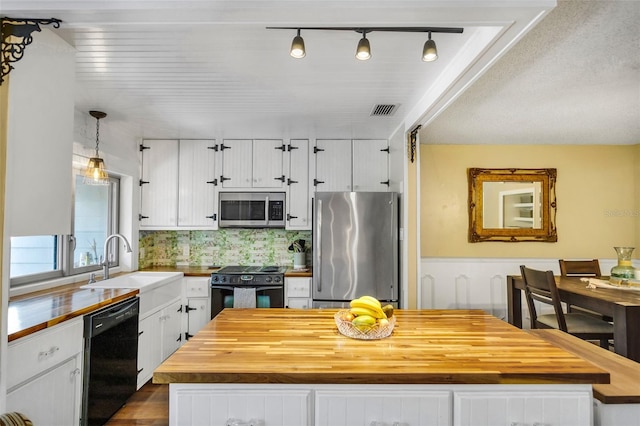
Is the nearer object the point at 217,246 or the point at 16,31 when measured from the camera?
the point at 16,31

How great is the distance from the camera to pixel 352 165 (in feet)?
→ 12.4

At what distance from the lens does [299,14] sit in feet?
4.30

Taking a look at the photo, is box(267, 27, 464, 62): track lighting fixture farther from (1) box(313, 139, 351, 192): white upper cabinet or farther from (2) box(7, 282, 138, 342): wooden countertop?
(1) box(313, 139, 351, 192): white upper cabinet

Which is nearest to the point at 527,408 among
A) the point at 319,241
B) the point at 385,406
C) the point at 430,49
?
the point at 385,406

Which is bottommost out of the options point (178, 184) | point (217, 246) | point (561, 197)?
point (217, 246)

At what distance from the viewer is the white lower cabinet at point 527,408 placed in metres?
1.19

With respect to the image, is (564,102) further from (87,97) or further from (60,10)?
(87,97)

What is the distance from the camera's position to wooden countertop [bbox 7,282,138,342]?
165 cm

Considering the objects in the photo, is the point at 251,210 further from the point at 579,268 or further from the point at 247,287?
the point at 579,268

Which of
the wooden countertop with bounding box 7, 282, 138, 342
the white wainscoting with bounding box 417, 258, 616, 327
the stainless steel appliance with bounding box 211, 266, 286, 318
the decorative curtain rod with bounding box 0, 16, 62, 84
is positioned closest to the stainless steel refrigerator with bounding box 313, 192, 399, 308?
the stainless steel appliance with bounding box 211, 266, 286, 318

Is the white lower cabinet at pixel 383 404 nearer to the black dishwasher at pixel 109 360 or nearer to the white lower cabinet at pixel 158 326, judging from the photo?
the black dishwasher at pixel 109 360

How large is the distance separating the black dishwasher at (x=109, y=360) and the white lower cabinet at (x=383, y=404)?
127 centimetres

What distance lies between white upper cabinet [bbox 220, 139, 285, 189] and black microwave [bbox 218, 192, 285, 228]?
4.9 inches

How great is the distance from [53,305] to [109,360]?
51cm
